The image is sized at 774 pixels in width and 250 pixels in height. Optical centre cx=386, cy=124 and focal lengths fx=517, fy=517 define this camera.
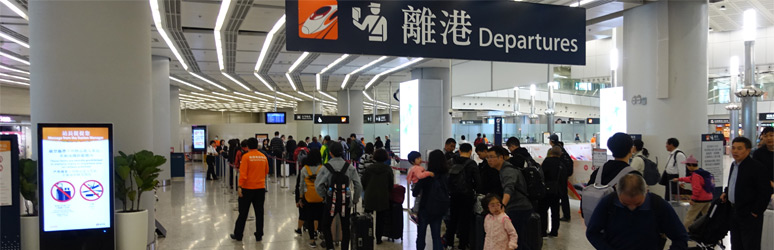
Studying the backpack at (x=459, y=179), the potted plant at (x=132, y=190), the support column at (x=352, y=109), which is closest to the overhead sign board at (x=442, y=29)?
the backpack at (x=459, y=179)

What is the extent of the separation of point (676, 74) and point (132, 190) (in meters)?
7.66

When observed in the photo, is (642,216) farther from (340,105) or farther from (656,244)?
(340,105)

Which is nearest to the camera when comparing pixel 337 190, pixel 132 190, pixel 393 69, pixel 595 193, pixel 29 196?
pixel 595 193

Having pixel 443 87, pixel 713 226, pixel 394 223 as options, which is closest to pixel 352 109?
pixel 443 87

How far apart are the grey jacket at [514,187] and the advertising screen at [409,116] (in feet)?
38.6

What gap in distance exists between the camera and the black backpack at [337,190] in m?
6.01

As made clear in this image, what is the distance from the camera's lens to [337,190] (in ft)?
19.8

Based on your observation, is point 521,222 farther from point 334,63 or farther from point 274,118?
point 274,118

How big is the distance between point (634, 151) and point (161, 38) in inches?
393

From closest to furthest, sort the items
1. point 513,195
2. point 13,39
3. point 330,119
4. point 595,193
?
point 595,193
point 513,195
point 13,39
point 330,119

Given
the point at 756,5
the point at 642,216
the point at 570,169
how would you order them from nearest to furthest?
1. the point at 642,216
2. the point at 570,169
3. the point at 756,5

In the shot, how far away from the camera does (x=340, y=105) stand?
2831 centimetres

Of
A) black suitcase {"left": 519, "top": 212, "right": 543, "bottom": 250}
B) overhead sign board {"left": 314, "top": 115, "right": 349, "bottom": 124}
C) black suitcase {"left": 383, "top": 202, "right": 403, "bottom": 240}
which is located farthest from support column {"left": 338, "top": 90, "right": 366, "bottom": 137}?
black suitcase {"left": 519, "top": 212, "right": 543, "bottom": 250}

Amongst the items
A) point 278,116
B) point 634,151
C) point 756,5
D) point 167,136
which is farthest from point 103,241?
point 278,116
